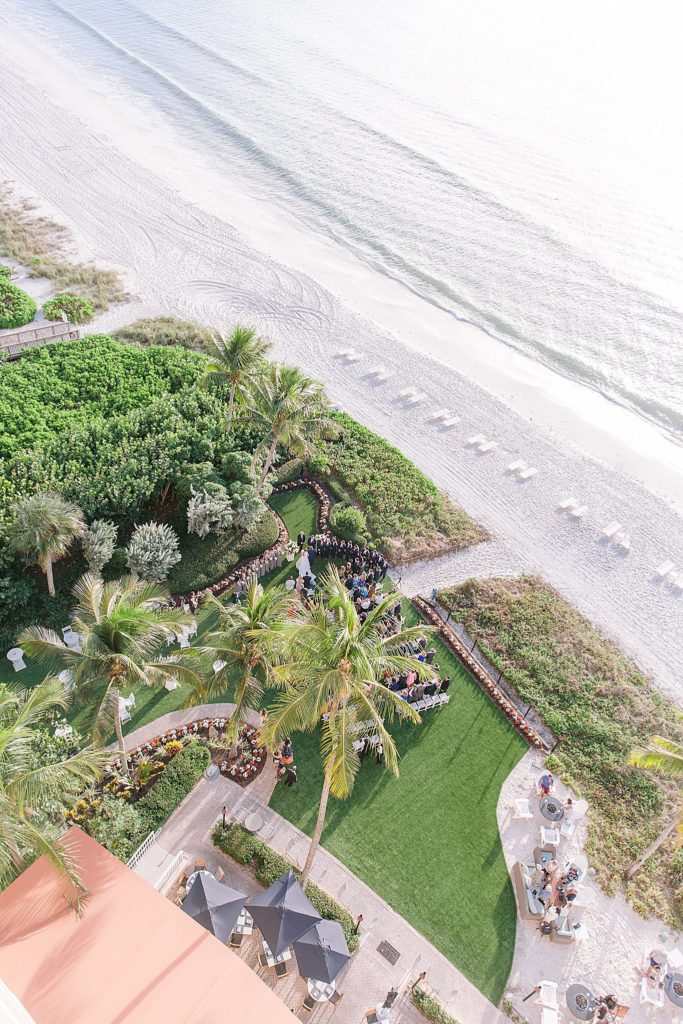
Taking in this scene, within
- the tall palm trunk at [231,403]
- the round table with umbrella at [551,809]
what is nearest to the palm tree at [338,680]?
the round table with umbrella at [551,809]

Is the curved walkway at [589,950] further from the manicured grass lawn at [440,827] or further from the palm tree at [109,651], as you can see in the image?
the palm tree at [109,651]

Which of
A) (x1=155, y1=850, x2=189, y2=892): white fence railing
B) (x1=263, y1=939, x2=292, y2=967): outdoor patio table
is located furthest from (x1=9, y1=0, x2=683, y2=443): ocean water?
(x1=155, y1=850, x2=189, y2=892): white fence railing

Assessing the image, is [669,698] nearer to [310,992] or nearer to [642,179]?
[310,992]

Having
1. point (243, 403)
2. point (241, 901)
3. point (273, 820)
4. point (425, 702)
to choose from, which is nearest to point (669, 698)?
point (425, 702)

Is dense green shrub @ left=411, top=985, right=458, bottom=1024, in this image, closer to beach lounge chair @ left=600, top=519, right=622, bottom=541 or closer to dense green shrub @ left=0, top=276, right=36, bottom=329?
beach lounge chair @ left=600, top=519, right=622, bottom=541

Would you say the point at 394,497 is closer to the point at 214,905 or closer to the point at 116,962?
the point at 214,905
